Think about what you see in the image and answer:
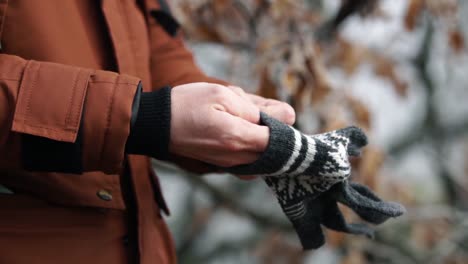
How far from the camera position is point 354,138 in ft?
2.36

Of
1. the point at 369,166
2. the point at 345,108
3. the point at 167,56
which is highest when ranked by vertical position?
the point at 167,56

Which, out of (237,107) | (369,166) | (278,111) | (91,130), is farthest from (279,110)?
(369,166)

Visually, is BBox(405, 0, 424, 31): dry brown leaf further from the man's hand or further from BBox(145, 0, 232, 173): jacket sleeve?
the man's hand

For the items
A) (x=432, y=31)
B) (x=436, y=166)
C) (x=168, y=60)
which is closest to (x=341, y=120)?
(x=168, y=60)

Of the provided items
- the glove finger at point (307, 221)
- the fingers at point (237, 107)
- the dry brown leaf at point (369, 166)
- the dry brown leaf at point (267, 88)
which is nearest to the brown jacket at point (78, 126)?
the fingers at point (237, 107)

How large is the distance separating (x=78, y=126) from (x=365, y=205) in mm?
385

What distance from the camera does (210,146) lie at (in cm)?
61

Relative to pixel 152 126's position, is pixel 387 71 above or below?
below

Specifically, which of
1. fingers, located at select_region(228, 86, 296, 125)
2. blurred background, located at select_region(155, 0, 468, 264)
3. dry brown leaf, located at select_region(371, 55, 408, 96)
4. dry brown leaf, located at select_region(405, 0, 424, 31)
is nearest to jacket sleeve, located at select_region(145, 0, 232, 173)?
fingers, located at select_region(228, 86, 296, 125)

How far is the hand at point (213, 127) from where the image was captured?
599 mm

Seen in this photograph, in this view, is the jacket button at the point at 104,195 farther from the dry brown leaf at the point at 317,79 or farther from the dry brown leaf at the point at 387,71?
the dry brown leaf at the point at 387,71

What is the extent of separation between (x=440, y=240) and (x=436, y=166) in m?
1.13

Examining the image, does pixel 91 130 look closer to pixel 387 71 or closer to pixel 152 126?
pixel 152 126

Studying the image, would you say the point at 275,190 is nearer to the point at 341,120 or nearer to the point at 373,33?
the point at 341,120
